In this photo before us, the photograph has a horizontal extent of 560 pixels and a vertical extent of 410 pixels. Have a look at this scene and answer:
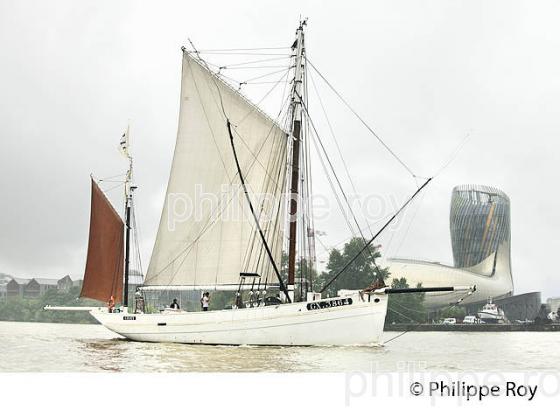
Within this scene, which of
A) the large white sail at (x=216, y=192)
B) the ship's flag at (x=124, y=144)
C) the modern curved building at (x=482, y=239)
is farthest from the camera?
the modern curved building at (x=482, y=239)

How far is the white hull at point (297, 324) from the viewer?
18.4 metres

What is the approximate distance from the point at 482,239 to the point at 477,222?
90.2 inches

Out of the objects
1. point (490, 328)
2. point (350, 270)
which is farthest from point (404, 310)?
point (490, 328)

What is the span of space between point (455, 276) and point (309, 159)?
60644mm

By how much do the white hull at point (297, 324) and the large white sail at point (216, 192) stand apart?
206 centimetres

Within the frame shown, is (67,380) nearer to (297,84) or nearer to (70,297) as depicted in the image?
(297,84)

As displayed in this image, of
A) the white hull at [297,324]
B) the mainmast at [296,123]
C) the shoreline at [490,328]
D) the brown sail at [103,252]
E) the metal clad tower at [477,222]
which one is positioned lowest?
the shoreline at [490,328]

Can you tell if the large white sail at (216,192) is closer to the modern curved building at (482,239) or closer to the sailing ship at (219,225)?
the sailing ship at (219,225)

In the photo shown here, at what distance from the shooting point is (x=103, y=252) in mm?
23672

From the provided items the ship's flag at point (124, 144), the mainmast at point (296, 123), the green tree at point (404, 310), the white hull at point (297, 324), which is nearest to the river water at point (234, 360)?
the white hull at point (297, 324)

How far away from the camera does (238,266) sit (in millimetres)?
21562

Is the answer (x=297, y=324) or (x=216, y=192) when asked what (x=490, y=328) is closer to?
(x=216, y=192)

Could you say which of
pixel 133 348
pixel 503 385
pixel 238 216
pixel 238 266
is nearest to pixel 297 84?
pixel 238 216

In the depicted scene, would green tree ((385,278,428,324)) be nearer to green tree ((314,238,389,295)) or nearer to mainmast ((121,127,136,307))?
green tree ((314,238,389,295))
